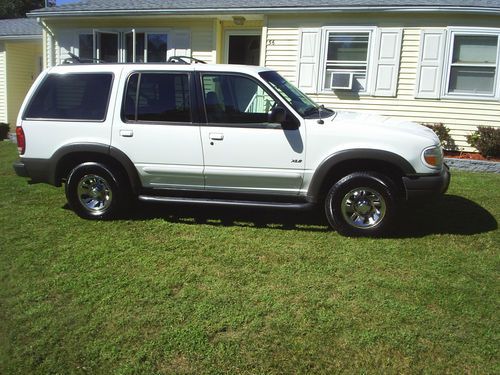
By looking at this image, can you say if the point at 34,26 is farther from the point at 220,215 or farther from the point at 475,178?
the point at 475,178

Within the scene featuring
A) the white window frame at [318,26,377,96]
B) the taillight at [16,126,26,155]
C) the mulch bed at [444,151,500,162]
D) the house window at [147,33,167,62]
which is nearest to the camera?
the taillight at [16,126,26,155]

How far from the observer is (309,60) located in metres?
11.3

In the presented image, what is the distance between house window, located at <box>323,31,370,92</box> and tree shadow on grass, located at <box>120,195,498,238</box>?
5083 mm

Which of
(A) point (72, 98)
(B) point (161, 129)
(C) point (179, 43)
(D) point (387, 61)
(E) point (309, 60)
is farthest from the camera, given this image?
(C) point (179, 43)

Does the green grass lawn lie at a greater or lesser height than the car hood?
lesser

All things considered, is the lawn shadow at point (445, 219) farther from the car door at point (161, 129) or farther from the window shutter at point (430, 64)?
the window shutter at point (430, 64)

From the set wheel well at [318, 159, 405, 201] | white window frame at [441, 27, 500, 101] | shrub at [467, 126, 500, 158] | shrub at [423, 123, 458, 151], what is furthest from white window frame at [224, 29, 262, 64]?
wheel well at [318, 159, 405, 201]

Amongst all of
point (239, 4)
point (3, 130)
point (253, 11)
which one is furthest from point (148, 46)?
point (3, 130)

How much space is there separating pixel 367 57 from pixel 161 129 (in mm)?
6937

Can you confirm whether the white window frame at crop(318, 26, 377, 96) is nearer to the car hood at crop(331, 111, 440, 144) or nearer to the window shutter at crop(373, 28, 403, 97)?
the window shutter at crop(373, 28, 403, 97)

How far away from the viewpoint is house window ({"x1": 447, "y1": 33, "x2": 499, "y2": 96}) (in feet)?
34.1

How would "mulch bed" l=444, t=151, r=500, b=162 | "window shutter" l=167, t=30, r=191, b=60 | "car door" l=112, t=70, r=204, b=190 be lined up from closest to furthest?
1. "car door" l=112, t=70, r=204, b=190
2. "mulch bed" l=444, t=151, r=500, b=162
3. "window shutter" l=167, t=30, r=191, b=60

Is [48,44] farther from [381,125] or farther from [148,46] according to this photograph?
[381,125]

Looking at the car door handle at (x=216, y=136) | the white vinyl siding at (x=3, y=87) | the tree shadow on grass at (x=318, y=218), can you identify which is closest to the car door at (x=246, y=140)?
the car door handle at (x=216, y=136)
